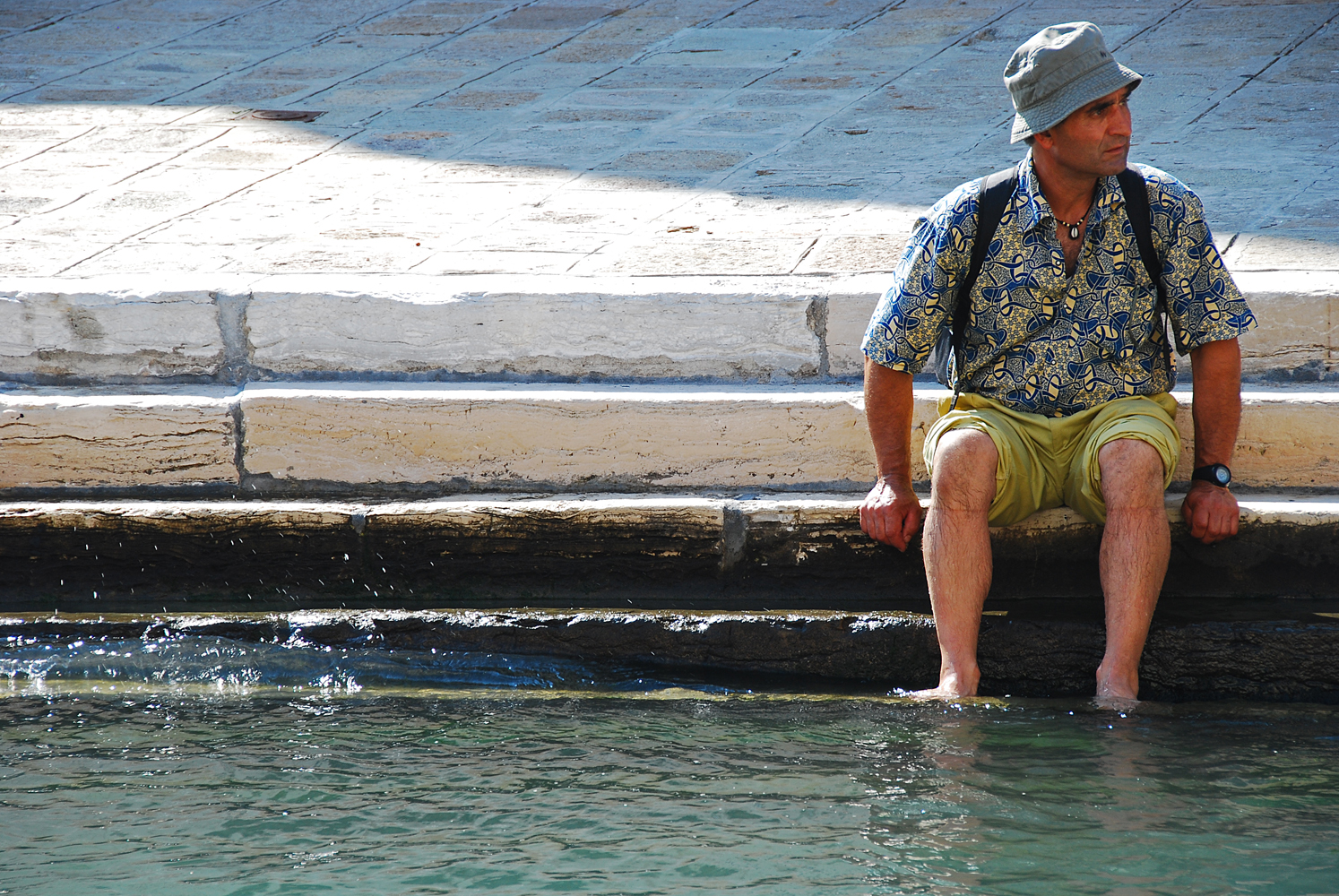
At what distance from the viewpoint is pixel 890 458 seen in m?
2.94

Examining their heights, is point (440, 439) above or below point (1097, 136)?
below

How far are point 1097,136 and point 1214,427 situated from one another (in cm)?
69

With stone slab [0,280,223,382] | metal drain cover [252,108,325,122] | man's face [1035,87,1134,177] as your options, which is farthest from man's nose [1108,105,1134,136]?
metal drain cover [252,108,325,122]

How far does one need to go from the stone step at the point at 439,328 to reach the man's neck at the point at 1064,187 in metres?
0.71

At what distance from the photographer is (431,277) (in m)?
3.73

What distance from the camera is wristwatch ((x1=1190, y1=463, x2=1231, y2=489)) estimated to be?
2.84 metres

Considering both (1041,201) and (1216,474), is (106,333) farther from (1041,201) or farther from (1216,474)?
(1216,474)

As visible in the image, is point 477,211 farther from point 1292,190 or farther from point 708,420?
point 1292,190

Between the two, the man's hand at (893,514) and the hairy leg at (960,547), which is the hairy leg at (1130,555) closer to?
the hairy leg at (960,547)

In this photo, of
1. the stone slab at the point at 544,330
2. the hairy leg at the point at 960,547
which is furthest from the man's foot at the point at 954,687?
the stone slab at the point at 544,330

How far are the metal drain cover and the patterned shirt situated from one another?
385cm

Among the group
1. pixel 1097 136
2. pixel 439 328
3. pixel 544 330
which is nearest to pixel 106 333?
pixel 439 328

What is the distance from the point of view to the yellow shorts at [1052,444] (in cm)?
279

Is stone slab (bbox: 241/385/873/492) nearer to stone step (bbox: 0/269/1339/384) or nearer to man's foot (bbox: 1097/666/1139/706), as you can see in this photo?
stone step (bbox: 0/269/1339/384)
